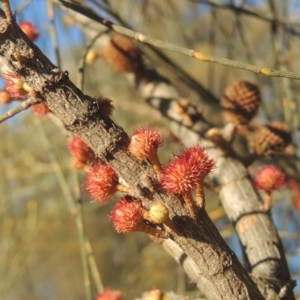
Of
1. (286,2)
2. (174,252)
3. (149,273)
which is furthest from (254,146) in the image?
(149,273)

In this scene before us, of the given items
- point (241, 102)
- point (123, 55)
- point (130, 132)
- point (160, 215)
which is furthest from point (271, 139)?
point (130, 132)

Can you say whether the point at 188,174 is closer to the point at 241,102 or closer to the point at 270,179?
the point at 270,179

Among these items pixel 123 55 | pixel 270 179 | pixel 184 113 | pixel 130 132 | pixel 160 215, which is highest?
pixel 130 132

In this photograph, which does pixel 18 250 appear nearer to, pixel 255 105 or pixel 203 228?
pixel 255 105

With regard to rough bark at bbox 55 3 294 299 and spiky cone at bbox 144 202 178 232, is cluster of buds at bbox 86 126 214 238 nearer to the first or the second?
spiky cone at bbox 144 202 178 232

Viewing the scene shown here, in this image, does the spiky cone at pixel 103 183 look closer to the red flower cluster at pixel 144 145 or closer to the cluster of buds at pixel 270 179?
the red flower cluster at pixel 144 145

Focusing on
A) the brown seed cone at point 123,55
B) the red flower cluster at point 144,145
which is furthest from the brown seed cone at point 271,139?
the red flower cluster at point 144,145
